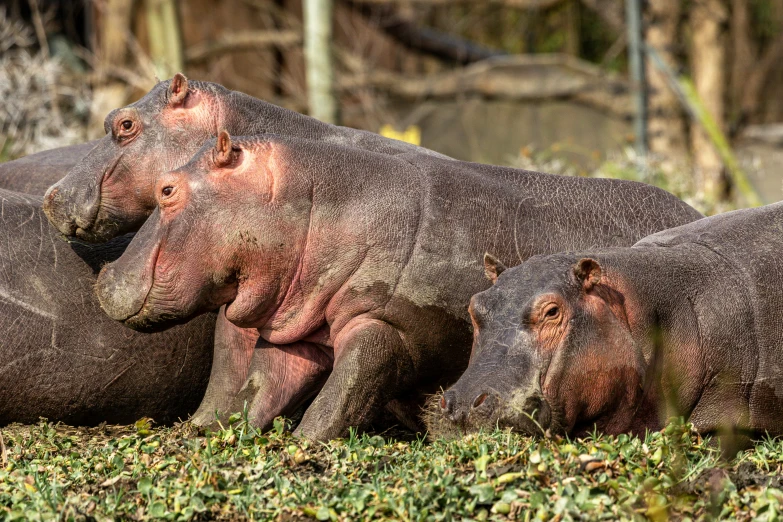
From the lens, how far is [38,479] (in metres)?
3.92

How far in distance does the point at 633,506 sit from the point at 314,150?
212 centimetres

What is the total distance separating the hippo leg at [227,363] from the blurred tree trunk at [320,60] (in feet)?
17.5

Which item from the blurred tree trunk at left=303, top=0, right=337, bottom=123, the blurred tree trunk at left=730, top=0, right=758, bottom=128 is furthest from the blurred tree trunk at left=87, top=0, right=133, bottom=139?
the blurred tree trunk at left=730, top=0, right=758, bottom=128

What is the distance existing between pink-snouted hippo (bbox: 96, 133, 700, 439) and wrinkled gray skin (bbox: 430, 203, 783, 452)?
14.6 inches

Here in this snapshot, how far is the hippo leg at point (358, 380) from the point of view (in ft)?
15.0

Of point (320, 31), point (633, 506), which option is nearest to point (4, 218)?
point (633, 506)

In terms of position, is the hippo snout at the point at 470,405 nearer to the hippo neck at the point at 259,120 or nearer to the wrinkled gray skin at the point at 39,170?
the hippo neck at the point at 259,120

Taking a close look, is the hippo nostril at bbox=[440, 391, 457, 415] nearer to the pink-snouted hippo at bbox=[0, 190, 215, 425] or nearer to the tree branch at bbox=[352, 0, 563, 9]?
the pink-snouted hippo at bbox=[0, 190, 215, 425]

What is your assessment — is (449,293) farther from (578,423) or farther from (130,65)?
(130,65)

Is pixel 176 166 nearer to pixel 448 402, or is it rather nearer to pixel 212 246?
pixel 212 246

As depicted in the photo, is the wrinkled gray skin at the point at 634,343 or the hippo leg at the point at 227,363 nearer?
the wrinkled gray skin at the point at 634,343

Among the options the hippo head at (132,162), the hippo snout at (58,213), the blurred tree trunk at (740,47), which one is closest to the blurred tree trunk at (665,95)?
the blurred tree trunk at (740,47)

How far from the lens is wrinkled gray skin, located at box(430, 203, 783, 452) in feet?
13.2

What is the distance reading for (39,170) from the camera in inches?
247
